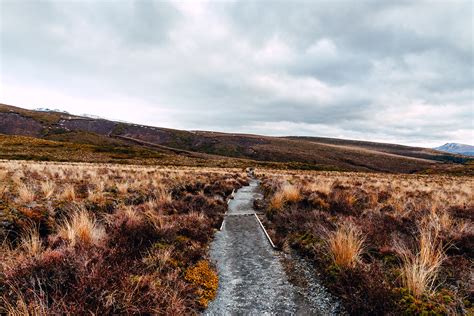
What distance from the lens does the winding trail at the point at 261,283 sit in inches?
203

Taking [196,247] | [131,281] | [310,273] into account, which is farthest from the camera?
[196,247]

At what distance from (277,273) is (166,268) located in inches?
109

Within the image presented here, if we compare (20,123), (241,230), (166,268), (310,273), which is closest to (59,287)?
(166,268)

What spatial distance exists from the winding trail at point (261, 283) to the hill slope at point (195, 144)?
9280cm

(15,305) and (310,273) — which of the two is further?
(310,273)

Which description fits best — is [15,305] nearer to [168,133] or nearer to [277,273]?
[277,273]

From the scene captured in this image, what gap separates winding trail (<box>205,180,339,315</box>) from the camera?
5156 mm

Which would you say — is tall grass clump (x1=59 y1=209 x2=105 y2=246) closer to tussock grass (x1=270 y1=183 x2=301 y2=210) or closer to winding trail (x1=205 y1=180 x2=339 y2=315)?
winding trail (x1=205 y1=180 x2=339 y2=315)

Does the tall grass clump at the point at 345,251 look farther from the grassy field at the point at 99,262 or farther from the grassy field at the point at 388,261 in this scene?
the grassy field at the point at 99,262

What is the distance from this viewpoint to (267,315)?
4.96 metres

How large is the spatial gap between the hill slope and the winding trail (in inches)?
3654

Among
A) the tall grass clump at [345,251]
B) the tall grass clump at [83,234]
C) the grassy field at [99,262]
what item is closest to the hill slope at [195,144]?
the grassy field at [99,262]

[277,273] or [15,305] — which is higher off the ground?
[15,305]

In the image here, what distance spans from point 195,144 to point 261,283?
15729cm
